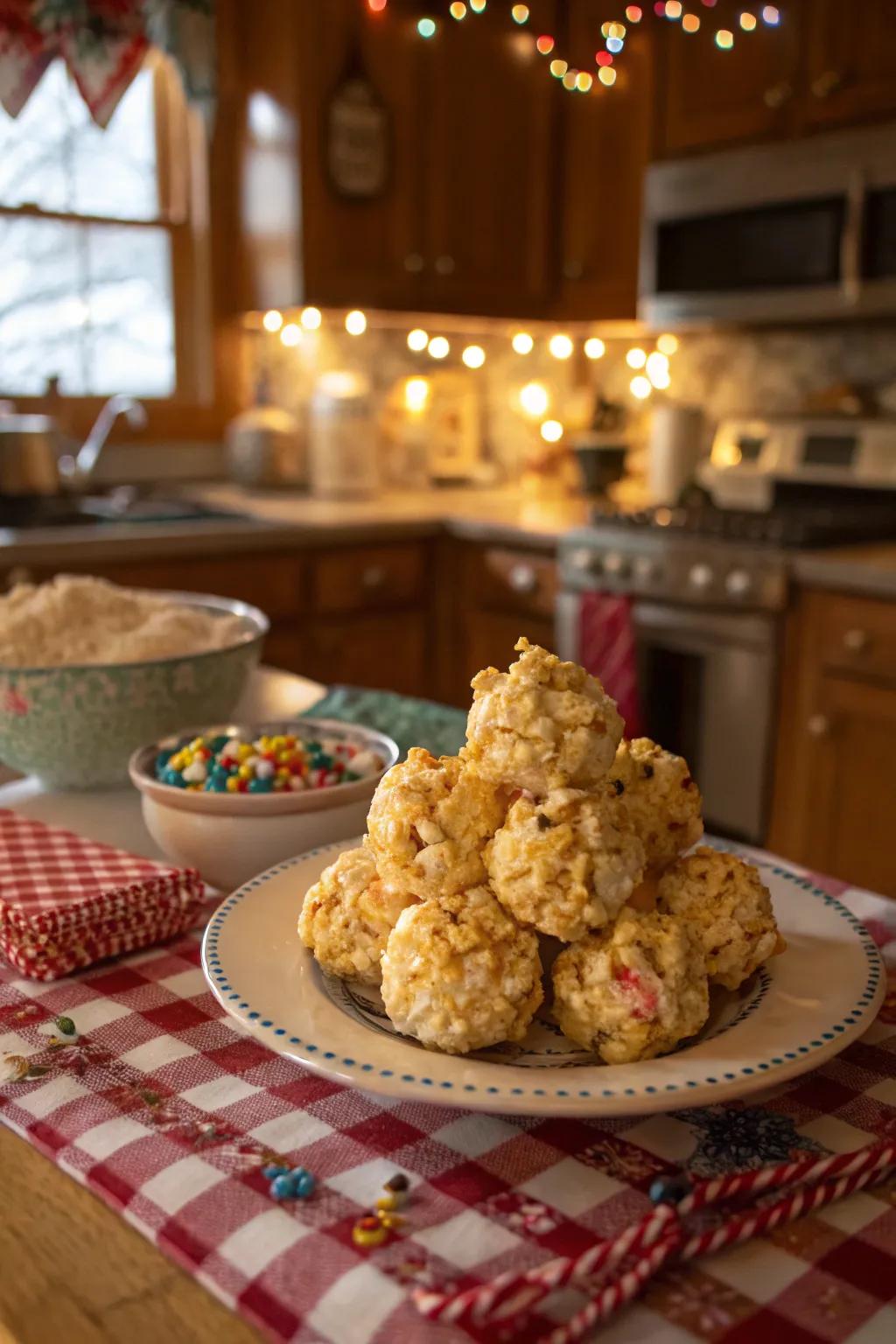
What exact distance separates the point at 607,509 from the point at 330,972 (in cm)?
240

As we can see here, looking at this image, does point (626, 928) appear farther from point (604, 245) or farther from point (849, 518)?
point (604, 245)

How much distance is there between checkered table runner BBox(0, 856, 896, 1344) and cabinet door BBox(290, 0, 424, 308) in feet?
9.27

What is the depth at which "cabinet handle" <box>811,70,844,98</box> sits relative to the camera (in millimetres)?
2730

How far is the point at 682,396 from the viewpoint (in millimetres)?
3635

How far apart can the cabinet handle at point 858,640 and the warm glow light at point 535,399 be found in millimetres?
1864

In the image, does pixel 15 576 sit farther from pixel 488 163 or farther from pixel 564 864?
pixel 564 864

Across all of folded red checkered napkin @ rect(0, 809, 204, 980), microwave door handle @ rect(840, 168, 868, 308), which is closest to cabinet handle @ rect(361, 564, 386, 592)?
microwave door handle @ rect(840, 168, 868, 308)

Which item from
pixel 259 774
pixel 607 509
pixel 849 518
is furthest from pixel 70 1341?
pixel 607 509

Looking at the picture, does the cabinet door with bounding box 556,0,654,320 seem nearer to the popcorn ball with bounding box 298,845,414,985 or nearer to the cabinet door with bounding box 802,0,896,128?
the cabinet door with bounding box 802,0,896,128

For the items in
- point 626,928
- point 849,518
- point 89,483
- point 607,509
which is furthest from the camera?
point 89,483

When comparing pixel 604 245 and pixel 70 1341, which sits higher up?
pixel 604 245

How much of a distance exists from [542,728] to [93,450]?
2714 mm

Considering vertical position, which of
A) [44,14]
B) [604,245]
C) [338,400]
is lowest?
[338,400]

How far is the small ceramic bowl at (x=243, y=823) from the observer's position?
0.97 meters
